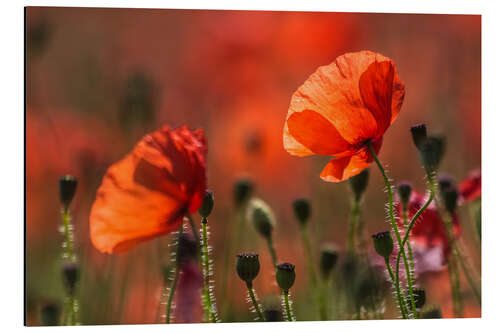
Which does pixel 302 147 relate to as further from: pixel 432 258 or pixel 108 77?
pixel 108 77

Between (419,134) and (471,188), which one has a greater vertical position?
(419,134)

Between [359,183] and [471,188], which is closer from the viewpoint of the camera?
[359,183]

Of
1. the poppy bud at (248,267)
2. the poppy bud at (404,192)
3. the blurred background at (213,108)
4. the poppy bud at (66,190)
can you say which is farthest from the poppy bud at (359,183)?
the poppy bud at (66,190)

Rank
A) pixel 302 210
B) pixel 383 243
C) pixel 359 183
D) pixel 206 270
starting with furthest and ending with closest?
pixel 302 210 → pixel 359 183 → pixel 206 270 → pixel 383 243

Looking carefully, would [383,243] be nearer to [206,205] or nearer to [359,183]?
[359,183]

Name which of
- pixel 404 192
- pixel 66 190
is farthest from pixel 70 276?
pixel 404 192

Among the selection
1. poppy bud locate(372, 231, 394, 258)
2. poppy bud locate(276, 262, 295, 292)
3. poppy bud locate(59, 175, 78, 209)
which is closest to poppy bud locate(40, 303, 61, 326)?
poppy bud locate(59, 175, 78, 209)
